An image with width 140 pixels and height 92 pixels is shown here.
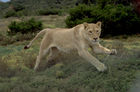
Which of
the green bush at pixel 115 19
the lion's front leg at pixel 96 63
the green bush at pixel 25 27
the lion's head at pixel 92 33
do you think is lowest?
the green bush at pixel 25 27

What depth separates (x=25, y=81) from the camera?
5.46m

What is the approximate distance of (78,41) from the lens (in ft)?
19.6

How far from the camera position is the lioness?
17.7 ft

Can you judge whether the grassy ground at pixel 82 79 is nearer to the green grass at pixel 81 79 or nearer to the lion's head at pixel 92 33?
the green grass at pixel 81 79

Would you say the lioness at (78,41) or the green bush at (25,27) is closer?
the lioness at (78,41)

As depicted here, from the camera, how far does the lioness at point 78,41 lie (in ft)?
17.7

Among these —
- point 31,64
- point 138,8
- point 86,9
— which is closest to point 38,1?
point 86,9

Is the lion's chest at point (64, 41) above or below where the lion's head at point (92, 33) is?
below

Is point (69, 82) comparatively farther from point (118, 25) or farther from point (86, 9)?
point (86, 9)

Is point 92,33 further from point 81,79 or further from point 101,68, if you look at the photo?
point 81,79

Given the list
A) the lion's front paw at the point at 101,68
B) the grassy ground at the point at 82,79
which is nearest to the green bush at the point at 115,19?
the grassy ground at the point at 82,79

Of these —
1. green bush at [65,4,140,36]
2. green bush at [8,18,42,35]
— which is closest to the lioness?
green bush at [65,4,140,36]

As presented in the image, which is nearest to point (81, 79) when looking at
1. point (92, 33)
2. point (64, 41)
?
point (92, 33)

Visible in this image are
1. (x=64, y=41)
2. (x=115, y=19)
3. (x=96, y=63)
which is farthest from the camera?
(x=115, y=19)
